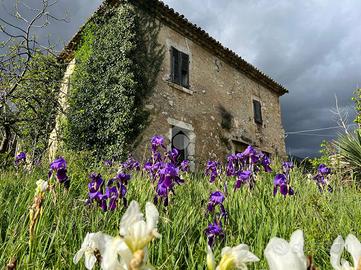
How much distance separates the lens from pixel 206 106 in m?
11.1

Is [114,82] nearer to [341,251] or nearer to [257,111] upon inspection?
[257,111]

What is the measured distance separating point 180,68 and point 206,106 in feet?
5.34

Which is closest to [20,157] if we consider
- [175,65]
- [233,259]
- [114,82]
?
[233,259]

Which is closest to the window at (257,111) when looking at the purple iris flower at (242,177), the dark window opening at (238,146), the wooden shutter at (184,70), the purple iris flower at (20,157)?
the dark window opening at (238,146)

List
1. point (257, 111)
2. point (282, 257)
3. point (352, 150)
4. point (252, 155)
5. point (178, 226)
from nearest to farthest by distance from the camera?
point (282, 257), point (178, 226), point (252, 155), point (352, 150), point (257, 111)

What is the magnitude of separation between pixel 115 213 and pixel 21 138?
586cm

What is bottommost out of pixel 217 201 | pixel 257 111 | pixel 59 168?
pixel 217 201

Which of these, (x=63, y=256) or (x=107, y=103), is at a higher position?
(x=107, y=103)

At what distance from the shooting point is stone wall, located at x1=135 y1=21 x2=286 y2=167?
950cm

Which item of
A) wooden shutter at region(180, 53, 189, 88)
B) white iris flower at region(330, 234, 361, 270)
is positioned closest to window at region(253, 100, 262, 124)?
wooden shutter at region(180, 53, 189, 88)

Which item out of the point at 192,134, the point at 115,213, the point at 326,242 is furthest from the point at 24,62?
the point at 326,242

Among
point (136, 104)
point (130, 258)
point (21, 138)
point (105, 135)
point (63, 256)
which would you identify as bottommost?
point (63, 256)

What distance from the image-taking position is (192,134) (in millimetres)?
10312

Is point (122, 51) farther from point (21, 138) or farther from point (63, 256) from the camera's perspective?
point (63, 256)
